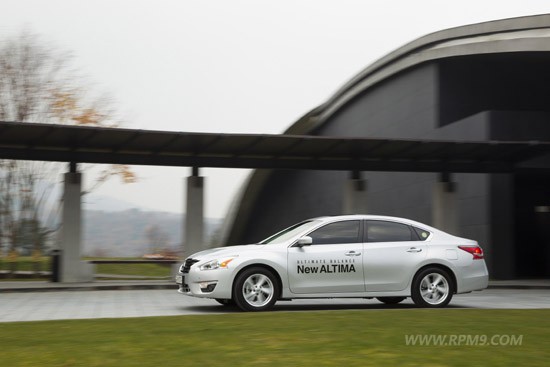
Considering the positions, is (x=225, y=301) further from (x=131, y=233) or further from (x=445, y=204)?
(x=131, y=233)

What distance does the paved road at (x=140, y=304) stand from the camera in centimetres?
1251

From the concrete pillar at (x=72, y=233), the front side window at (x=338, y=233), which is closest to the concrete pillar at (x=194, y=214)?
the concrete pillar at (x=72, y=233)

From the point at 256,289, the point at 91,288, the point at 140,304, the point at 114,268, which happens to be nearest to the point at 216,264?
the point at 256,289

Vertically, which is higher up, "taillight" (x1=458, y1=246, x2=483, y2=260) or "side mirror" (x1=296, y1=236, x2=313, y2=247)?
"side mirror" (x1=296, y1=236, x2=313, y2=247)

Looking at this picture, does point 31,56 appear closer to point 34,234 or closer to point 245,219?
point 34,234

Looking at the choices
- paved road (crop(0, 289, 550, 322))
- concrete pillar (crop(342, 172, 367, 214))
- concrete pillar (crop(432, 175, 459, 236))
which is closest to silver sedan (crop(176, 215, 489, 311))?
paved road (crop(0, 289, 550, 322))

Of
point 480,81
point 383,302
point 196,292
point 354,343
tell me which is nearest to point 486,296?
point 383,302

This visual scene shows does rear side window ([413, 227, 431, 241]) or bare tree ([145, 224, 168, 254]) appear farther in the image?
bare tree ([145, 224, 168, 254])

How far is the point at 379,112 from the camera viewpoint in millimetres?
34281

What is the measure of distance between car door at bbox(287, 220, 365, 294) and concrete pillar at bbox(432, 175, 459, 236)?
12.1 meters

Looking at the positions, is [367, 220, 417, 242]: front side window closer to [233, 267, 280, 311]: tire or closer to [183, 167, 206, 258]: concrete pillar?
[233, 267, 280, 311]: tire

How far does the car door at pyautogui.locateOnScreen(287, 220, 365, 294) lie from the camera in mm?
12508

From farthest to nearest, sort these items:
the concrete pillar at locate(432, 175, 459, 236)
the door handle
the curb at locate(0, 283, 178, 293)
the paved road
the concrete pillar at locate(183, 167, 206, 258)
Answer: the concrete pillar at locate(432, 175, 459, 236) → the concrete pillar at locate(183, 167, 206, 258) → the curb at locate(0, 283, 178, 293) → the door handle → the paved road

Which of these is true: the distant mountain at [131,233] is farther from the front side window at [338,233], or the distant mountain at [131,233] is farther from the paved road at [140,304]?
the front side window at [338,233]
